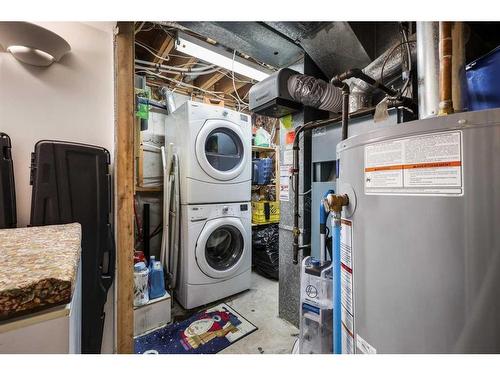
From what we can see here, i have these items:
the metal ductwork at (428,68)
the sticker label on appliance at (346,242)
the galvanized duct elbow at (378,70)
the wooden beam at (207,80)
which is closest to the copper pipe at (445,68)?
the metal ductwork at (428,68)

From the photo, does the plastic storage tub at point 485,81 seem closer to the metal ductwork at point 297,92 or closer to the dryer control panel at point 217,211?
the metal ductwork at point 297,92

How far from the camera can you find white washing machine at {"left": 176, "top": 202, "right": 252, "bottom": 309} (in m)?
2.02

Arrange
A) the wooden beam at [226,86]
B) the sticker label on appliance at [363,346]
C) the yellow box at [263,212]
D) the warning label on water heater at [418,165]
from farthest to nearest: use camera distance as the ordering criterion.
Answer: the yellow box at [263,212], the wooden beam at [226,86], the sticker label on appliance at [363,346], the warning label on water heater at [418,165]

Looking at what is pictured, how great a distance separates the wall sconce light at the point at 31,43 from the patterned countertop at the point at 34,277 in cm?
87

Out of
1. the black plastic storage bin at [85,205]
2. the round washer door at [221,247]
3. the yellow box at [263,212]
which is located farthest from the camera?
the yellow box at [263,212]

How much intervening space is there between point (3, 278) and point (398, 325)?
783 millimetres

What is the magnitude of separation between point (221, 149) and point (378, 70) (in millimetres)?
1486

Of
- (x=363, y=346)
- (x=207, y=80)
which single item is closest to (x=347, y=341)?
(x=363, y=346)

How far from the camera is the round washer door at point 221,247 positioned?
6.77 ft

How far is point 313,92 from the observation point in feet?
4.94

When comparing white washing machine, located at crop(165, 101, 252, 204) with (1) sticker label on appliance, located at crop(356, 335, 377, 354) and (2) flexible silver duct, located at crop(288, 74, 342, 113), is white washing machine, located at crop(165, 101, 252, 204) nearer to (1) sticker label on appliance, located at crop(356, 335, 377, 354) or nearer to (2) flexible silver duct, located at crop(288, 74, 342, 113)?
(2) flexible silver duct, located at crop(288, 74, 342, 113)

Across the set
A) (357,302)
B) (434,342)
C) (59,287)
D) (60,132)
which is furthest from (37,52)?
(434,342)

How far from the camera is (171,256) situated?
86.0 inches

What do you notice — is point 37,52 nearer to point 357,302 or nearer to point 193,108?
point 193,108
